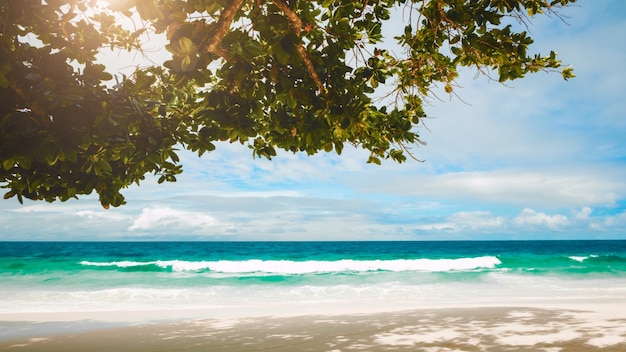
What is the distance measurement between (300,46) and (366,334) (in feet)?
15.2

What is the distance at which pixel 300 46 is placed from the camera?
3.34 metres

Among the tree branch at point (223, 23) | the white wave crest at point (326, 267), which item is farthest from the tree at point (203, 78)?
the white wave crest at point (326, 267)

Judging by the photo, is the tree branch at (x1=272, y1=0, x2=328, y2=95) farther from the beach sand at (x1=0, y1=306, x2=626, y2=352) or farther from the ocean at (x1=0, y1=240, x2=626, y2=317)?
the ocean at (x1=0, y1=240, x2=626, y2=317)

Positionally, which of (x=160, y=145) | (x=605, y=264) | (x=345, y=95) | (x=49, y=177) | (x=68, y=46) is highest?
(x=68, y=46)

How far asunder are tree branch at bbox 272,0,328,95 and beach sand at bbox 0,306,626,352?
3550 millimetres

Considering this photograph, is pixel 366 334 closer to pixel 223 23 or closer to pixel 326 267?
pixel 223 23

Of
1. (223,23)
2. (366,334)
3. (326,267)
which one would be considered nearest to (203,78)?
(223,23)

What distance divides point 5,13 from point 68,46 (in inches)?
23.5

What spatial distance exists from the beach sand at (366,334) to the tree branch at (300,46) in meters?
3.55

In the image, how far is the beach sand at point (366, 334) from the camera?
220 inches

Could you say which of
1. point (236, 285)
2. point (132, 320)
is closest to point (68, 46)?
point (132, 320)

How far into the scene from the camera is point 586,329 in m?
6.36

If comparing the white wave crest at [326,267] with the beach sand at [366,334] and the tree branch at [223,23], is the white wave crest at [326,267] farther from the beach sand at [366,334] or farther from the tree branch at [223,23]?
the tree branch at [223,23]

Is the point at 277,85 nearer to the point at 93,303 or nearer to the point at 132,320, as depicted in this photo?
the point at 132,320
